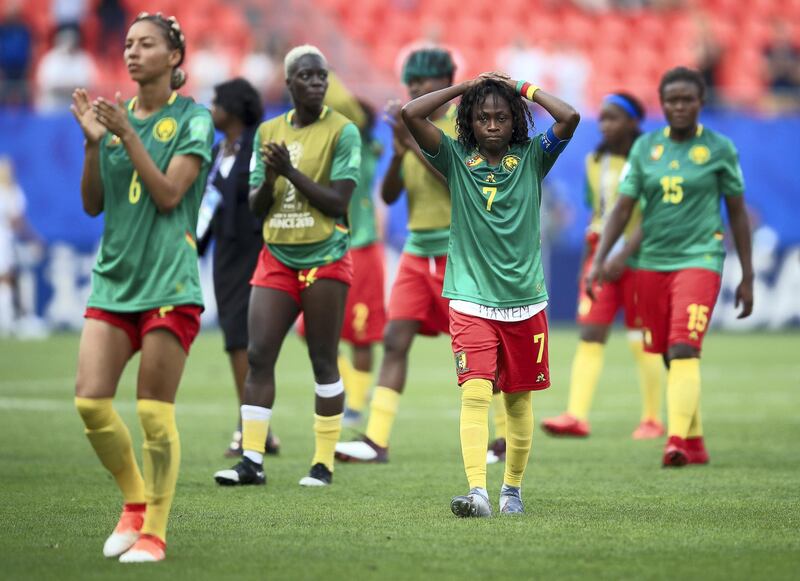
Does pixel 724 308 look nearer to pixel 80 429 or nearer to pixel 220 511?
pixel 80 429

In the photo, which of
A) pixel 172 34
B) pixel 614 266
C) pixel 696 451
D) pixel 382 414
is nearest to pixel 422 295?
pixel 382 414

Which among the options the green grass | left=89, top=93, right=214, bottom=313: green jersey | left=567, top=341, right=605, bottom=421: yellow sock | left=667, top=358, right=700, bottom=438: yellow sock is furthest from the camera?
left=567, top=341, right=605, bottom=421: yellow sock

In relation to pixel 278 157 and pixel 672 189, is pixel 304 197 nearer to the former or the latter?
pixel 278 157

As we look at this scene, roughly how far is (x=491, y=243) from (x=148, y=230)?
71.9 inches

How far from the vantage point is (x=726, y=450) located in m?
9.77

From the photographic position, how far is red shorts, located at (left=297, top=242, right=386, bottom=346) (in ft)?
37.4

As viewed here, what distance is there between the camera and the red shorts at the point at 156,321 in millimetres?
5719

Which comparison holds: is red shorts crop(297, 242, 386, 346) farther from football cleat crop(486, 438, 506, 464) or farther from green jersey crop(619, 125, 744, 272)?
green jersey crop(619, 125, 744, 272)

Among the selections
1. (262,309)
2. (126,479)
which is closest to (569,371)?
(262,309)

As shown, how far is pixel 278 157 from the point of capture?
24.6 ft

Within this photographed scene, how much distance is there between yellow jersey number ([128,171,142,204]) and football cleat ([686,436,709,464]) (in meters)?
4.67

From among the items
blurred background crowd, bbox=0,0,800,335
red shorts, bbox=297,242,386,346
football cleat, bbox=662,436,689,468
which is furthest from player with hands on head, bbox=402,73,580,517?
blurred background crowd, bbox=0,0,800,335

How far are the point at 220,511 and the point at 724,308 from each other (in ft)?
53.0

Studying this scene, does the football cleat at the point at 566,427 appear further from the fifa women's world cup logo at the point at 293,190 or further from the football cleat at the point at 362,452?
the fifa women's world cup logo at the point at 293,190
